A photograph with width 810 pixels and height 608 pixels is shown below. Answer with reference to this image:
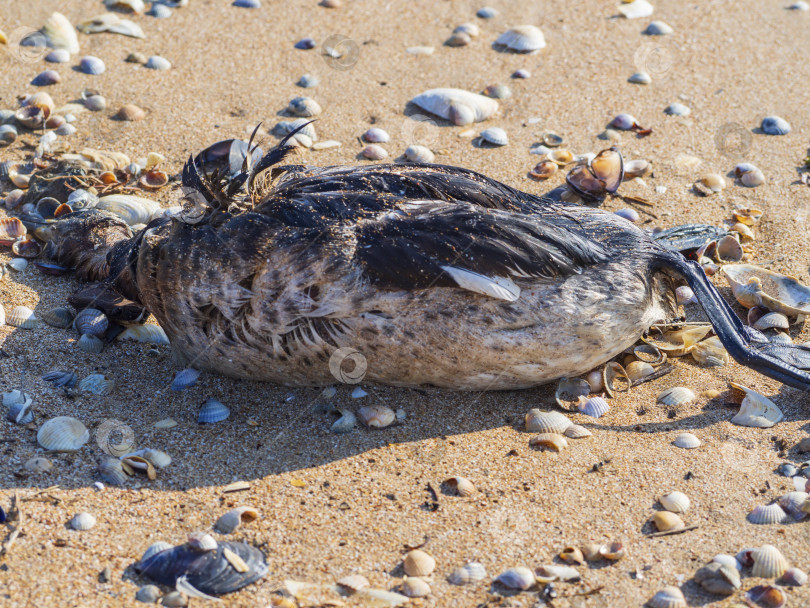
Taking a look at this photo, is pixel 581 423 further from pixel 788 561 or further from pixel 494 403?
pixel 788 561

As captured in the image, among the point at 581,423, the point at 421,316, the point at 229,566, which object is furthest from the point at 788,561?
the point at 229,566

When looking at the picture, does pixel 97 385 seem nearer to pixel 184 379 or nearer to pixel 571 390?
pixel 184 379

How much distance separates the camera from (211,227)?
153 inches

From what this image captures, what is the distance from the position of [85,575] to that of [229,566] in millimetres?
495

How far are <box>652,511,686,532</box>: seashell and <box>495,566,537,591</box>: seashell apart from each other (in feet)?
1.92

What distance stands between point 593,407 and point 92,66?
185 inches

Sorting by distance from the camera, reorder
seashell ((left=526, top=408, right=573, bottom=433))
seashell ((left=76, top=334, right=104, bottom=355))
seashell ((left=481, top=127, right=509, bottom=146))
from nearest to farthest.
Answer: seashell ((left=526, top=408, right=573, bottom=433))
seashell ((left=76, top=334, right=104, bottom=355))
seashell ((left=481, top=127, right=509, bottom=146))

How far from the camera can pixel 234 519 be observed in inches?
126

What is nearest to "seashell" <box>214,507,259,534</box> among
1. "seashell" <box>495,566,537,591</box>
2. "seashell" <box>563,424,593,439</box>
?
"seashell" <box>495,566,537,591</box>

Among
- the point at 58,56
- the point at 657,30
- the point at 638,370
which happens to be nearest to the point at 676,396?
the point at 638,370

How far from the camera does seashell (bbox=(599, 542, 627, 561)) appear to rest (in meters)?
3.12

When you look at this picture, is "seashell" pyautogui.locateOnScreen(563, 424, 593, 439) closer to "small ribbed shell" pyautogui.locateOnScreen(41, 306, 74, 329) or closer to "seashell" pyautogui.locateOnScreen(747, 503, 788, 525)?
"seashell" pyautogui.locateOnScreen(747, 503, 788, 525)

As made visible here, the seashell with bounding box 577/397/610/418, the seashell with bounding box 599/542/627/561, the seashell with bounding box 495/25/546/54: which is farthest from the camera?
the seashell with bounding box 495/25/546/54

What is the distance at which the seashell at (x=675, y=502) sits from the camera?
11.0ft
